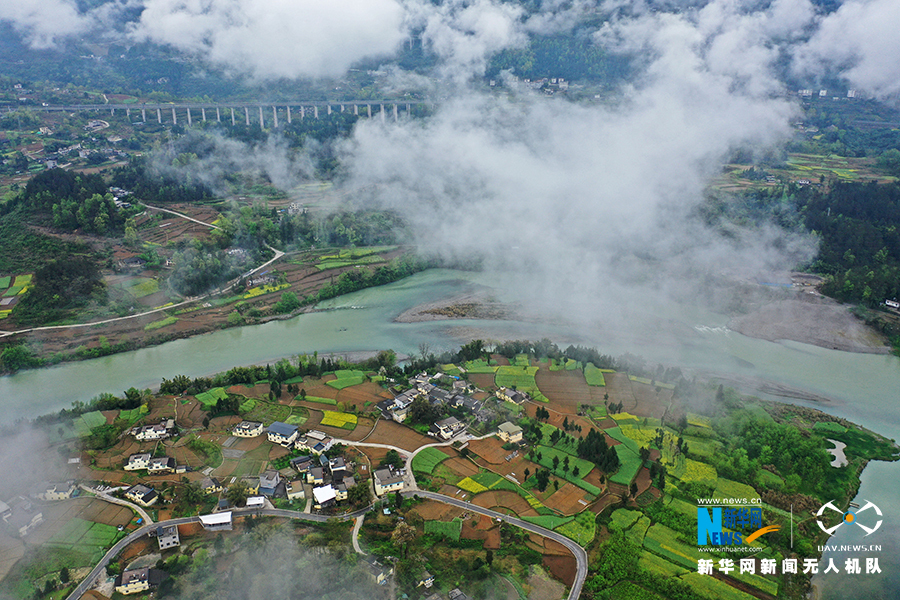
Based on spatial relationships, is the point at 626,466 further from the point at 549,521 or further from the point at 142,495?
the point at 142,495

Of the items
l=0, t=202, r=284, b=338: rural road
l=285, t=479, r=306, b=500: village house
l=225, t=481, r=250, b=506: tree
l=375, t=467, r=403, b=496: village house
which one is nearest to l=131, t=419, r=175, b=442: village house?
l=225, t=481, r=250, b=506: tree

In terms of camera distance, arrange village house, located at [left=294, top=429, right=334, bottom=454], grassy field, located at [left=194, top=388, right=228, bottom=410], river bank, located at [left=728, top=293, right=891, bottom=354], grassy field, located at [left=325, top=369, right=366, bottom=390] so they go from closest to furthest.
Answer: village house, located at [left=294, top=429, right=334, bottom=454]
grassy field, located at [left=194, top=388, right=228, bottom=410]
grassy field, located at [left=325, top=369, right=366, bottom=390]
river bank, located at [left=728, top=293, right=891, bottom=354]

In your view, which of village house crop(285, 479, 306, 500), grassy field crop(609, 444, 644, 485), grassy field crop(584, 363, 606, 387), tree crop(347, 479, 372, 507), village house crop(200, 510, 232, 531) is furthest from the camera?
grassy field crop(584, 363, 606, 387)

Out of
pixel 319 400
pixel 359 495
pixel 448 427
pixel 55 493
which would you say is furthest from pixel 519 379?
pixel 55 493

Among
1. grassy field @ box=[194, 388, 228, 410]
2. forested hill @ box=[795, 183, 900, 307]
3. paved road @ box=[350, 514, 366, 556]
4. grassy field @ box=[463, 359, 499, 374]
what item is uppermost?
forested hill @ box=[795, 183, 900, 307]

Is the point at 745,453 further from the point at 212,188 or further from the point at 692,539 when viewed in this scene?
the point at 212,188

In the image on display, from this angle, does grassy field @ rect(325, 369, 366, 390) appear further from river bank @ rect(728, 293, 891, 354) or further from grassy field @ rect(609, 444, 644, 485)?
river bank @ rect(728, 293, 891, 354)

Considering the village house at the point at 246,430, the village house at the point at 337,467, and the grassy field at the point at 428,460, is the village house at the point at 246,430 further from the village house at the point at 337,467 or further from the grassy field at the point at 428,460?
the grassy field at the point at 428,460
